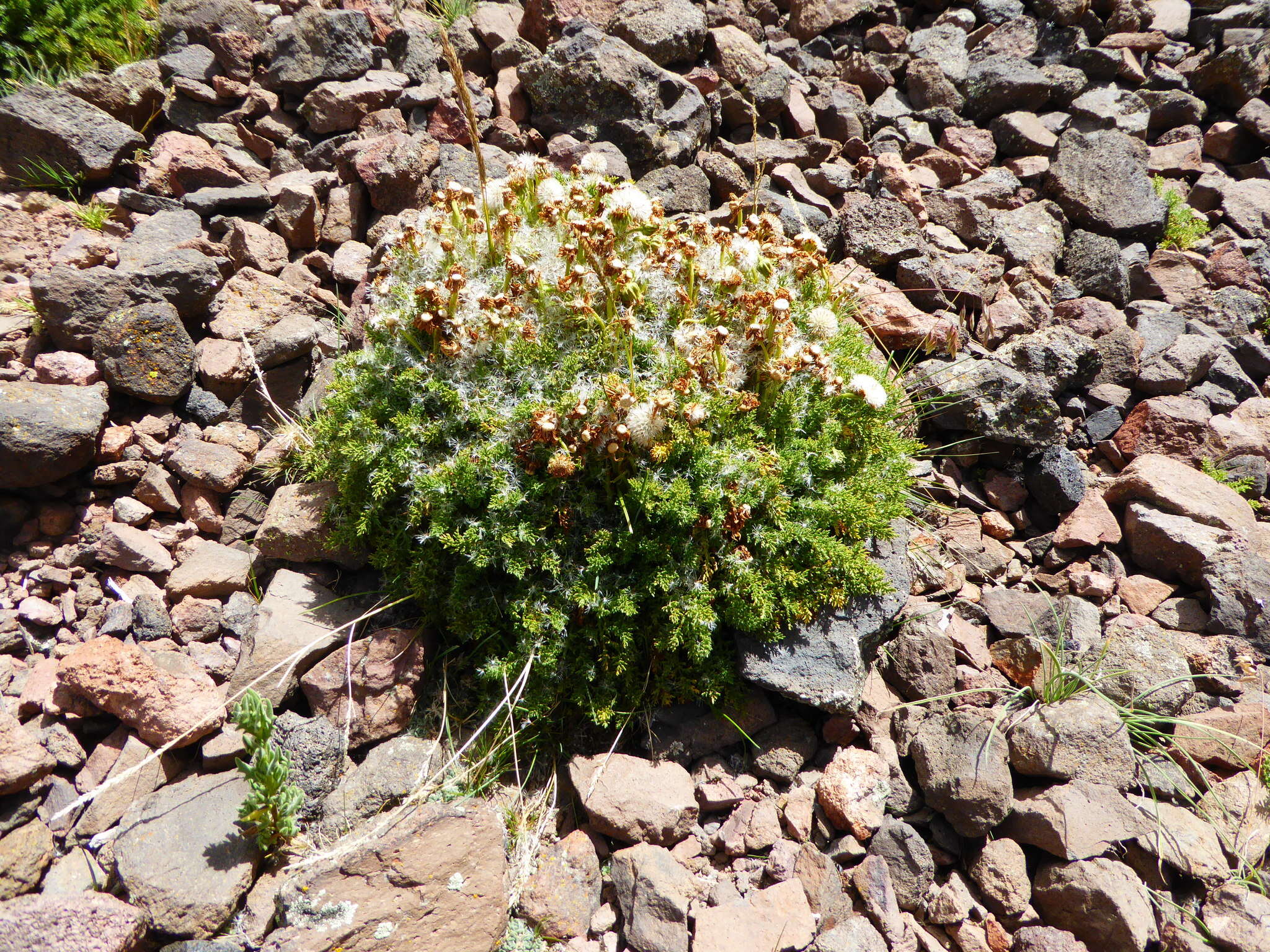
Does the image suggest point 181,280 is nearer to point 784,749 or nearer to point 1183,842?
point 784,749

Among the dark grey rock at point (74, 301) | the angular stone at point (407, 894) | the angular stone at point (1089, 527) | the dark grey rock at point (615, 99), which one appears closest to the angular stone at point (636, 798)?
the angular stone at point (407, 894)

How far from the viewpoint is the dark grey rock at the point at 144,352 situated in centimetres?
410

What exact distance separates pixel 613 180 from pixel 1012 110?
4.68 meters

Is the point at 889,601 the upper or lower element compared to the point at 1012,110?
lower

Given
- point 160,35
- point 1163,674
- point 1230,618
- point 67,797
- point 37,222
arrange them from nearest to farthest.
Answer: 1. point 67,797
2. point 1163,674
3. point 1230,618
4. point 37,222
5. point 160,35

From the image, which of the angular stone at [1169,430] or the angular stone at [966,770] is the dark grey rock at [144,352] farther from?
the angular stone at [1169,430]

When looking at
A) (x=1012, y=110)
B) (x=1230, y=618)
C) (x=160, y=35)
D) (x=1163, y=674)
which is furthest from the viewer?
(x=1012, y=110)

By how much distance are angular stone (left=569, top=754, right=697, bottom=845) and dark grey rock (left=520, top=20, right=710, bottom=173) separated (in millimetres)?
4558

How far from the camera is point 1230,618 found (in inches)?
153

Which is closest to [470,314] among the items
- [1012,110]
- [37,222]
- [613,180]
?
[613,180]

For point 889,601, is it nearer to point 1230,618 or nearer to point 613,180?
point 1230,618

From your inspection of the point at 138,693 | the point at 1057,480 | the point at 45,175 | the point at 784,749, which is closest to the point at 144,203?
the point at 45,175

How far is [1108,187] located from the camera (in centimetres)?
598

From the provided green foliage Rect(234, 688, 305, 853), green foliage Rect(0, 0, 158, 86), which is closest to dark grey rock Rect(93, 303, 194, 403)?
green foliage Rect(234, 688, 305, 853)
